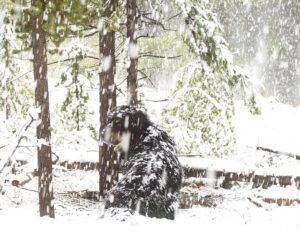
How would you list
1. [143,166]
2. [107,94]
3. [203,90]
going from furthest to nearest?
1. [203,90]
2. [107,94]
3. [143,166]

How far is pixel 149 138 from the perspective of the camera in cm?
689

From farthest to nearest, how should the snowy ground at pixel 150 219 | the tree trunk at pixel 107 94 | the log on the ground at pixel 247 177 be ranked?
1. the log on the ground at pixel 247 177
2. the tree trunk at pixel 107 94
3. the snowy ground at pixel 150 219

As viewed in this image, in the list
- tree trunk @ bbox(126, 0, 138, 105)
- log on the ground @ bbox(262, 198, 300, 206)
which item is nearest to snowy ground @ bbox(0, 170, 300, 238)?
log on the ground @ bbox(262, 198, 300, 206)

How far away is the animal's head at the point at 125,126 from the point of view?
7129 mm

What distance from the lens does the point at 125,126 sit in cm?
720

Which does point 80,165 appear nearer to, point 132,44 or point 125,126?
point 125,126

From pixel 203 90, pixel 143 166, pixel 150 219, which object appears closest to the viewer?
pixel 150 219

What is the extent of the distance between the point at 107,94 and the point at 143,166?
2754 mm

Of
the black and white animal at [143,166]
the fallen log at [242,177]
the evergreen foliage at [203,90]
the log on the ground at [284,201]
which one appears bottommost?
the log on the ground at [284,201]

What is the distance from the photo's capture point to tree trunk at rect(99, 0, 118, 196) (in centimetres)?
811

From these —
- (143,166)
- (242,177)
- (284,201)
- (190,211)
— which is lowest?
(190,211)

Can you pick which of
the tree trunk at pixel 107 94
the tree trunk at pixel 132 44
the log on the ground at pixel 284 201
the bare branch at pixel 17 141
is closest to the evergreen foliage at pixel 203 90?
the tree trunk at pixel 132 44

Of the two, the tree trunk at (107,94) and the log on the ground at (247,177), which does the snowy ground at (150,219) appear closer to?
the log on the ground at (247,177)

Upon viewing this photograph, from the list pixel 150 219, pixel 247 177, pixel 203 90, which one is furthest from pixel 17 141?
pixel 247 177
